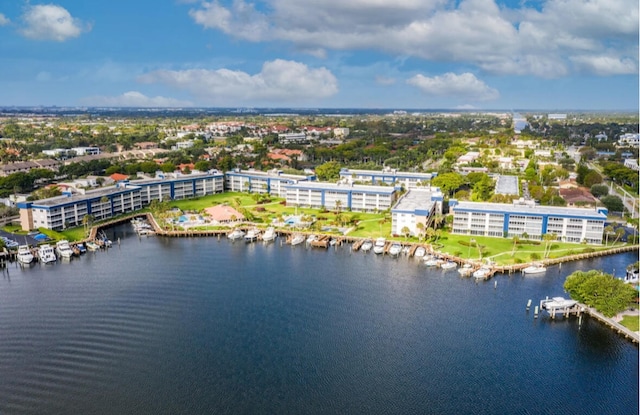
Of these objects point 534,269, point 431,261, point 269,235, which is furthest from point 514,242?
point 269,235

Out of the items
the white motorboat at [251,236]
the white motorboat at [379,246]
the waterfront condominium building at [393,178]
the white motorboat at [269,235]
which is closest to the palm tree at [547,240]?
the white motorboat at [379,246]

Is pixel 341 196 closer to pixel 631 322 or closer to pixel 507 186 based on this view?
pixel 507 186

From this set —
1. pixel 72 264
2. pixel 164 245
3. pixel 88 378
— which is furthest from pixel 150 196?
pixel 88 378

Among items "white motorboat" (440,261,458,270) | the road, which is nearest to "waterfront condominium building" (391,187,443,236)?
"white motorboat" (440,261,458,270)

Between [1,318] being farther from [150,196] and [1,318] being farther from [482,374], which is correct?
[150,196]

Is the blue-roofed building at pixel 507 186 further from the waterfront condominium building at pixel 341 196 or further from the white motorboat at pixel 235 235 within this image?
the white motorboat at pixel 235 235

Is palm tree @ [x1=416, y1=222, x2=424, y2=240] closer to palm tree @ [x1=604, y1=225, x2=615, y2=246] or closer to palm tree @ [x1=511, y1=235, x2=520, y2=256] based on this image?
palm tree @ [x1=511, y1=235, x2=520, y2=256]
